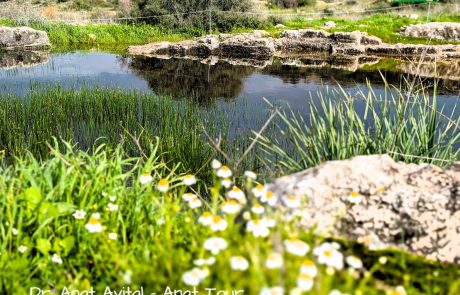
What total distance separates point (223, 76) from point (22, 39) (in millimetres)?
11089

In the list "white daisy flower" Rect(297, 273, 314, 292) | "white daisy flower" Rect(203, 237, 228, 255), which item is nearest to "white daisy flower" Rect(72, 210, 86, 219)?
"white daisy flower" Rect(203, 237, 228, 255)

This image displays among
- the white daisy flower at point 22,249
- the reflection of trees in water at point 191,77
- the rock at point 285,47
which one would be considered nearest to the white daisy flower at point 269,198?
the white daisy flower at point 22,249

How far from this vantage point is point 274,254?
153 centimetres

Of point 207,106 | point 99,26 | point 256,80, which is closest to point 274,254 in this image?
point 207,106

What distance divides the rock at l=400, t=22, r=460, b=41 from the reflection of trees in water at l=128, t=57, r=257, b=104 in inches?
446

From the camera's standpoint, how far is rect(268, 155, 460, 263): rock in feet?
7.75

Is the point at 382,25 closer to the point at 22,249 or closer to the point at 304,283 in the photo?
the point at 22,249

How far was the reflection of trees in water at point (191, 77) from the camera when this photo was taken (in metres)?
12.7

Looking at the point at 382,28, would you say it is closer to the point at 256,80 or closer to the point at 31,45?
the point at 256,80

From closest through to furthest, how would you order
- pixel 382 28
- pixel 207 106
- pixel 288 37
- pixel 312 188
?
pixel 312 188 < pixel 207 106 < pixel 288 37 < pixel 382 28

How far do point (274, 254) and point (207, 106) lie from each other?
917 centimetres

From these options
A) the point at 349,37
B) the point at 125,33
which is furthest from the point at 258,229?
the point at 125,33

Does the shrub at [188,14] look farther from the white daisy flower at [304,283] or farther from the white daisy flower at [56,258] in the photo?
the white daisy flower at [304,283]

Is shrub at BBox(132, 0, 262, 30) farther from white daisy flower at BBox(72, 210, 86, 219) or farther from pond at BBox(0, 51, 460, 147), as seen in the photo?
white daisy flower at BBox(72, 210, 86, 219)
